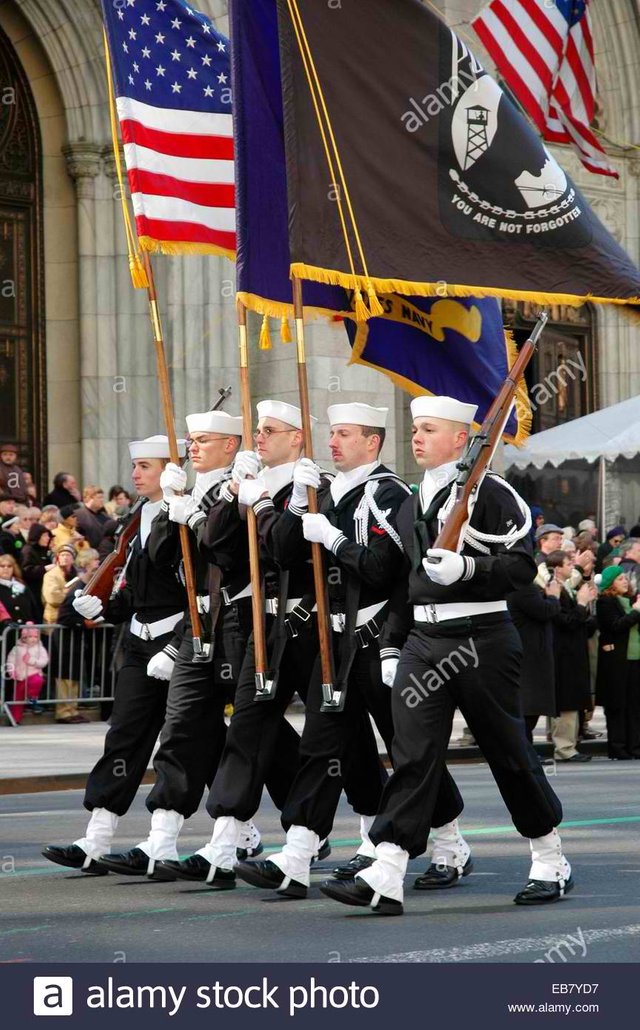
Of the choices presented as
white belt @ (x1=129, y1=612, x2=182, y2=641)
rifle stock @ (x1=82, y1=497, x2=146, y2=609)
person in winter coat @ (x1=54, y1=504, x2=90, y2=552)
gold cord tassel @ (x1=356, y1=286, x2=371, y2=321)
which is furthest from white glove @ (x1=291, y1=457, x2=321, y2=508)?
person in winter coat @ (x1=54, y1=504, x2=90, y2=552)

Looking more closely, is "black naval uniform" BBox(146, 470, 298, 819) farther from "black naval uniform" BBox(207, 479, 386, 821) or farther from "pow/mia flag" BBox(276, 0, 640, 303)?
"pow/mia flag" BBox(276, 0, 640, 303)

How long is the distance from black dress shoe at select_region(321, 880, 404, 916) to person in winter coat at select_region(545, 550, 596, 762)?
8354 millimetres

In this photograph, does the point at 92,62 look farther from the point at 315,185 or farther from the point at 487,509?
the point at 487,509

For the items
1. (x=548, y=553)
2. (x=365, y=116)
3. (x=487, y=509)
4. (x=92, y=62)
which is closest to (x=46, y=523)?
(x=548, y=553)

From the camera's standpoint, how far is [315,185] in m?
9.25

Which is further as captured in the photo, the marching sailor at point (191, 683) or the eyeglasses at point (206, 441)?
the eyeglasses at point (206, 441)

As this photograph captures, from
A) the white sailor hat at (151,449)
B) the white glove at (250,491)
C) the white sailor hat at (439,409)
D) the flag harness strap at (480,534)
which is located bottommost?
the flag harness strap at (480,534)

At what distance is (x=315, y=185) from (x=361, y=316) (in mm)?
704

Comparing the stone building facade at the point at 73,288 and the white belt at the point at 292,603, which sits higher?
the stone building facade at the point at 73,288

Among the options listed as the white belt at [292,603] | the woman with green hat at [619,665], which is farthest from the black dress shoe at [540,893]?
the woman with green hat at [619,665]

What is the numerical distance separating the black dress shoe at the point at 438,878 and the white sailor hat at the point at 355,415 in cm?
200

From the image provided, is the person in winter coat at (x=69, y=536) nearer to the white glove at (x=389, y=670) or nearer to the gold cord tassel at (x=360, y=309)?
the gold cord tassel at (x=360, y=309)

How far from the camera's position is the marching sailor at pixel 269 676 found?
8.41m

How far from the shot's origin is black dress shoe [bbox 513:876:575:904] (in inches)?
309
